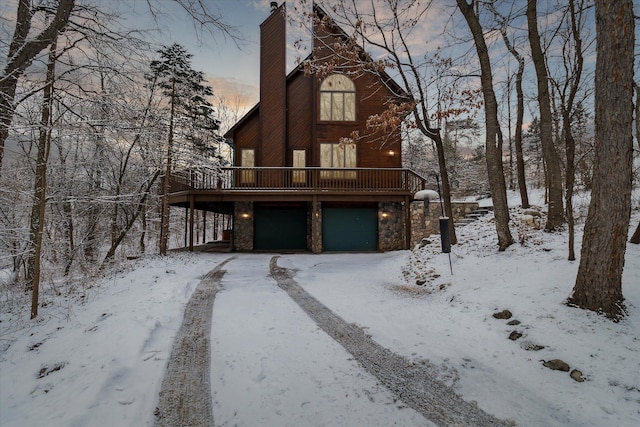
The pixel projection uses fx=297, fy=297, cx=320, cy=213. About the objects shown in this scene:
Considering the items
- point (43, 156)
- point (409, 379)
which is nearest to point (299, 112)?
point (43, 156)

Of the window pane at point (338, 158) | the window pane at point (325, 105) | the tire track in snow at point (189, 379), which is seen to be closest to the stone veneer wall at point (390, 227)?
the window pane at point (338, 158)

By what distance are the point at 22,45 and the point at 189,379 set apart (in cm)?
497

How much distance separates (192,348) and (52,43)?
16.6ft

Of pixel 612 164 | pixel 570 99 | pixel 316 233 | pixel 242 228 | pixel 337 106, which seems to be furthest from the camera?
pixel 337 106

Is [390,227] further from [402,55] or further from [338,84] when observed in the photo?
[402,55]

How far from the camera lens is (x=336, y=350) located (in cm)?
354

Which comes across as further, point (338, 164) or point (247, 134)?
point (247, 134)

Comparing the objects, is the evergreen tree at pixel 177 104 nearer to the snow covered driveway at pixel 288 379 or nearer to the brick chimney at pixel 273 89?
the brick chimney at pixel 273 89

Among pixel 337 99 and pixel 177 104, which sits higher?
pixel 337 99

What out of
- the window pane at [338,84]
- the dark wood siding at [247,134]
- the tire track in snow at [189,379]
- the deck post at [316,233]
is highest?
Result: the window pane at [338,84]

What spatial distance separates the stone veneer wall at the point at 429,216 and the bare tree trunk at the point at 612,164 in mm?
9148

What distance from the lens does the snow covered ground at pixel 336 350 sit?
2.52 meters

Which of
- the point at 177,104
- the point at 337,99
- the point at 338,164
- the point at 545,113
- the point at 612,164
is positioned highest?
the point at 337,99

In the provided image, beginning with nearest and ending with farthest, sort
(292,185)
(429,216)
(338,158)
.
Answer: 1. (429,216)
2. (292,185)
3. (338,158)
